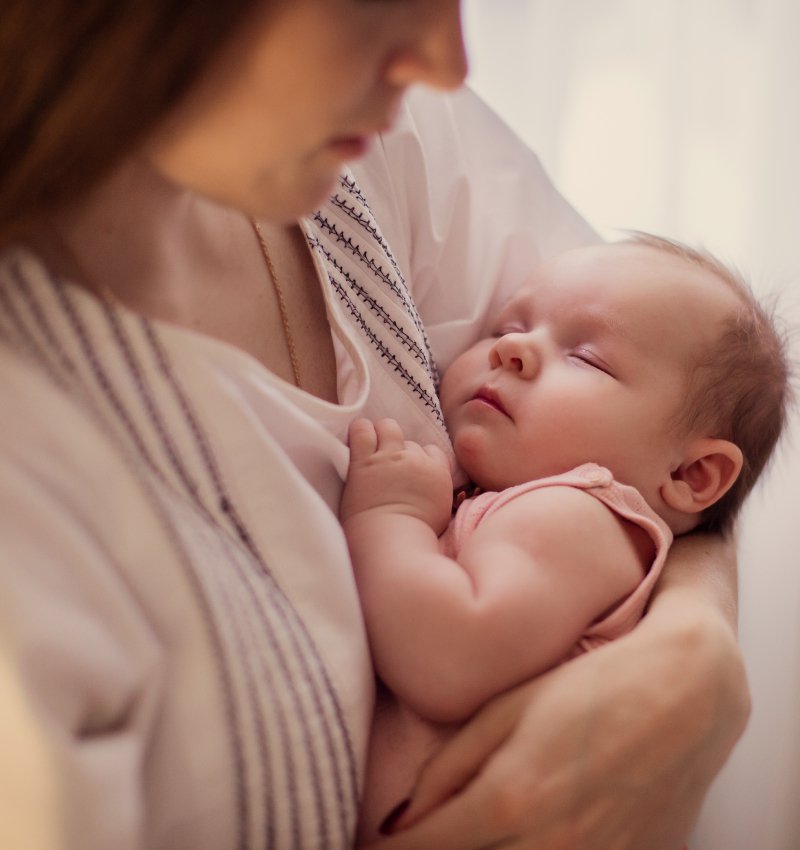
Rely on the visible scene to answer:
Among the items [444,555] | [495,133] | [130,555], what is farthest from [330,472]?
[495,133]

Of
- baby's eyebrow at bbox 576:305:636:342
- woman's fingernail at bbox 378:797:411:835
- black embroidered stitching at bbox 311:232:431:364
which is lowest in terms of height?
woman's fingernail at bbox 378:797:411:835

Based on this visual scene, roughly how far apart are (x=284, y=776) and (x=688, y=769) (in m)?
0.36

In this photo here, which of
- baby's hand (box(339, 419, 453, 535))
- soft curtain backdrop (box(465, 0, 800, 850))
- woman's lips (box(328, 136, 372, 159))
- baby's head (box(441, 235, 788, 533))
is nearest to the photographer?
woman's lips (box(328, 136, 372, 159))

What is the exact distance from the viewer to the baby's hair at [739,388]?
105 centimetres

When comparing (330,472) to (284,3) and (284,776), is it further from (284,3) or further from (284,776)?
(284,3)

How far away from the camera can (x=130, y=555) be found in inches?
24.7

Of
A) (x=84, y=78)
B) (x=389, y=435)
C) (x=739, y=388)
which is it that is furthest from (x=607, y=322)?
(x=84, y=78)

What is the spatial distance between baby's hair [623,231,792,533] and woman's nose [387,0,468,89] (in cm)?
53

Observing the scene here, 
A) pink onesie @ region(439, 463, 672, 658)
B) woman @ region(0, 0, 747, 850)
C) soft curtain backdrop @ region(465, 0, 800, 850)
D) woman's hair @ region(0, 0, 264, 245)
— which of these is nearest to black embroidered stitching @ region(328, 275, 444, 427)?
woman @ region(0, 0, 747, 850)

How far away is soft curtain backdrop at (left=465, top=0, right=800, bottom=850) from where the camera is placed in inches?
64.4

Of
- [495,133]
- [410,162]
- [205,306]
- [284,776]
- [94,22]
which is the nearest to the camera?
[94,22]

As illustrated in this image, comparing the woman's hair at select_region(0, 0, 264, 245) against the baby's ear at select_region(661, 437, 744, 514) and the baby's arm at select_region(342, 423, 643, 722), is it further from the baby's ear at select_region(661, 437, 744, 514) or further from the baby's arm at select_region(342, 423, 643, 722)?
the baby's ear at select_region(661, 437, 744, 514)

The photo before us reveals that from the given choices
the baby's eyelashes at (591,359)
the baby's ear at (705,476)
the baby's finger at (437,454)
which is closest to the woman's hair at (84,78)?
the baby's finger at (437,454)

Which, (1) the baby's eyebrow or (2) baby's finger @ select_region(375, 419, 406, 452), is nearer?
(2) baby's finger @ select_region(375, 419, 406, 452)
